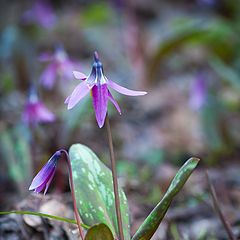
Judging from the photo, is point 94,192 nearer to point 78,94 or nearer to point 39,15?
point 78,94

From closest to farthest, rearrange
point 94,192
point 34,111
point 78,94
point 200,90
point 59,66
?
point 78,94
point 94,192
point 34,111
point 59,66
point 200,90

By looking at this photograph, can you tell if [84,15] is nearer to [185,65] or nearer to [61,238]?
[185,65]

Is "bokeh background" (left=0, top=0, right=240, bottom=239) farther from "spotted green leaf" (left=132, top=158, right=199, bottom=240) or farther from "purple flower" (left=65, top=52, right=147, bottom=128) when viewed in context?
"purple flower" (left=65, top=52, right=147, bottom=128)

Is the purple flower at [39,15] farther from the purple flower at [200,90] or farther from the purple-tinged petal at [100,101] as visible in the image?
the purple-tinged petal at [100,101]

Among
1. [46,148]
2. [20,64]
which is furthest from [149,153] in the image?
[20,64]

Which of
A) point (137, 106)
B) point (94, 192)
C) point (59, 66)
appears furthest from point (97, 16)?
point (94, 192)

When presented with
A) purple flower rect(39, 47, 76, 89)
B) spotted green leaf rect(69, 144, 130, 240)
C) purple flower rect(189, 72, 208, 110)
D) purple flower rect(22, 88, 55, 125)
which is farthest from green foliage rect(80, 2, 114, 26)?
spotted green leaf rect(69, 144, 130, 240)
